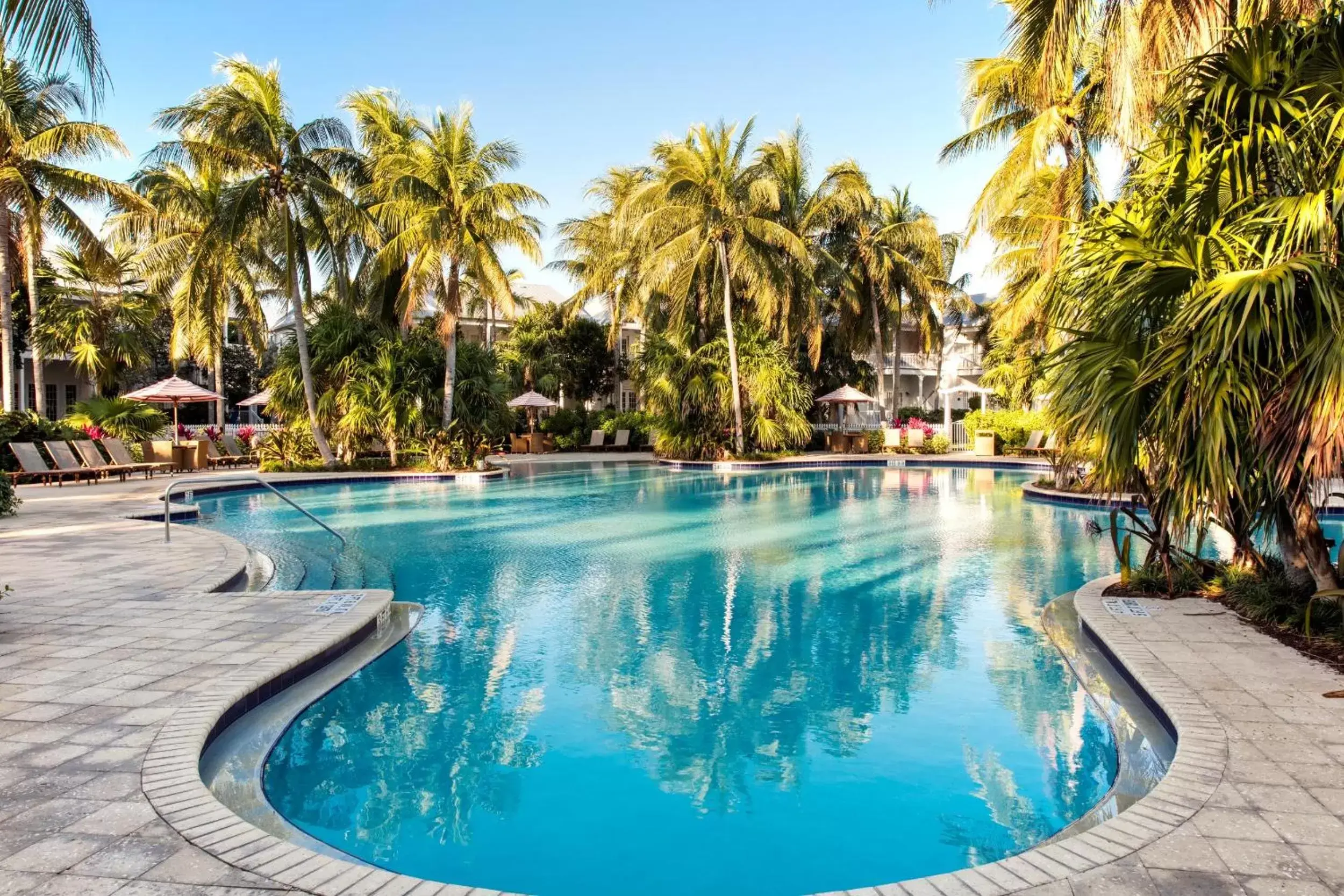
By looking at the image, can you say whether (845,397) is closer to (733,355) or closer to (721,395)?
(721,395)

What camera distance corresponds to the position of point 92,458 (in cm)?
1814

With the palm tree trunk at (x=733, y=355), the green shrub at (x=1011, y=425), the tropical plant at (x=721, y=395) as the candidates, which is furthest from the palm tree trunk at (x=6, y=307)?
the green shrub at (x=1011, y=425)

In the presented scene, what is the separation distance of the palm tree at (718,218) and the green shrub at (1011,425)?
8.83 m

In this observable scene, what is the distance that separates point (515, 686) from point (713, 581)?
12.1 feet

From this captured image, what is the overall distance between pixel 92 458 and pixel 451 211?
9456mm

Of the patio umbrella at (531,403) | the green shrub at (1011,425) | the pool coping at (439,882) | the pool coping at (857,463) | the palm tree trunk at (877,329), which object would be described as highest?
the palm tree trunk at (877,329)

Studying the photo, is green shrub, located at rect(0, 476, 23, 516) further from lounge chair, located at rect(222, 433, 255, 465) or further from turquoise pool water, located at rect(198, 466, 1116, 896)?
lounge chair, located at rect(222, 433, 255, 465)

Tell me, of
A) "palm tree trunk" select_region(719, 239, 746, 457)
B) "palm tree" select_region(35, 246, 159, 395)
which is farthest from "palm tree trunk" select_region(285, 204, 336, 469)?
"palm tree trunk" select_region(719, 239, 746, 457)

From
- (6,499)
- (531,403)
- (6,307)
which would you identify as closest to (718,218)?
(531,403)

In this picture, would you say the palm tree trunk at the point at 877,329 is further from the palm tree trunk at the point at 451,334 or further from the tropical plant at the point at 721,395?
the palm tree trunk at the point at 451,334

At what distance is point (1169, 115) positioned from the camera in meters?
6.83

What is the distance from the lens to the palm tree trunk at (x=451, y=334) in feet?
69.8

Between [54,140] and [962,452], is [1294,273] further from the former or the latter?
[962,452]

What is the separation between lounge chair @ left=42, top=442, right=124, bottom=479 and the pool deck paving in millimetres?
12055
